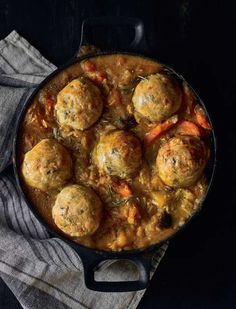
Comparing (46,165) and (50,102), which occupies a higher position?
(50,102)

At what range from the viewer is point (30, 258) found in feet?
11.2

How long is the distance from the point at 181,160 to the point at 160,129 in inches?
8.8

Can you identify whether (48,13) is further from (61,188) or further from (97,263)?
(97,263)

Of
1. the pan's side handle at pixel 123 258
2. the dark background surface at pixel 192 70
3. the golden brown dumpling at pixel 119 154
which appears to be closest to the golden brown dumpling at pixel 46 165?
the golden brown dumpling at pixel 119 154

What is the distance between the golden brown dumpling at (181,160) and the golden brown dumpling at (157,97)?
155mm

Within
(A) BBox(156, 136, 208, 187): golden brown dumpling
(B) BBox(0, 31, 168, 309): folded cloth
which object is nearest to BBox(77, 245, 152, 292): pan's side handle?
(B) BBox(0, 31, 168, 309): folded cloth

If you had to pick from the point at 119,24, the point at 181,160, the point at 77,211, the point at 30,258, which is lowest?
the point at 30,258

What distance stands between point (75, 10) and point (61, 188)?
1.23 m

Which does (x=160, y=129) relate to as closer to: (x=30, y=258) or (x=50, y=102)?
(x=50, y=102)

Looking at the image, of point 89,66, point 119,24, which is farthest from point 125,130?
point 119,24

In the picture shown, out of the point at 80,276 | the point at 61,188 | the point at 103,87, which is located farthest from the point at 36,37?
the point at 80,276

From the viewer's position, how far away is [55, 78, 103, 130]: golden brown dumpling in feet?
9.87

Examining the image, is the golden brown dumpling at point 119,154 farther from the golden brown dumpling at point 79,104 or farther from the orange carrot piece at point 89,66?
the orange carrot piece at point 89,66

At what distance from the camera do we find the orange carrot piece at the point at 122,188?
306 centimetres
